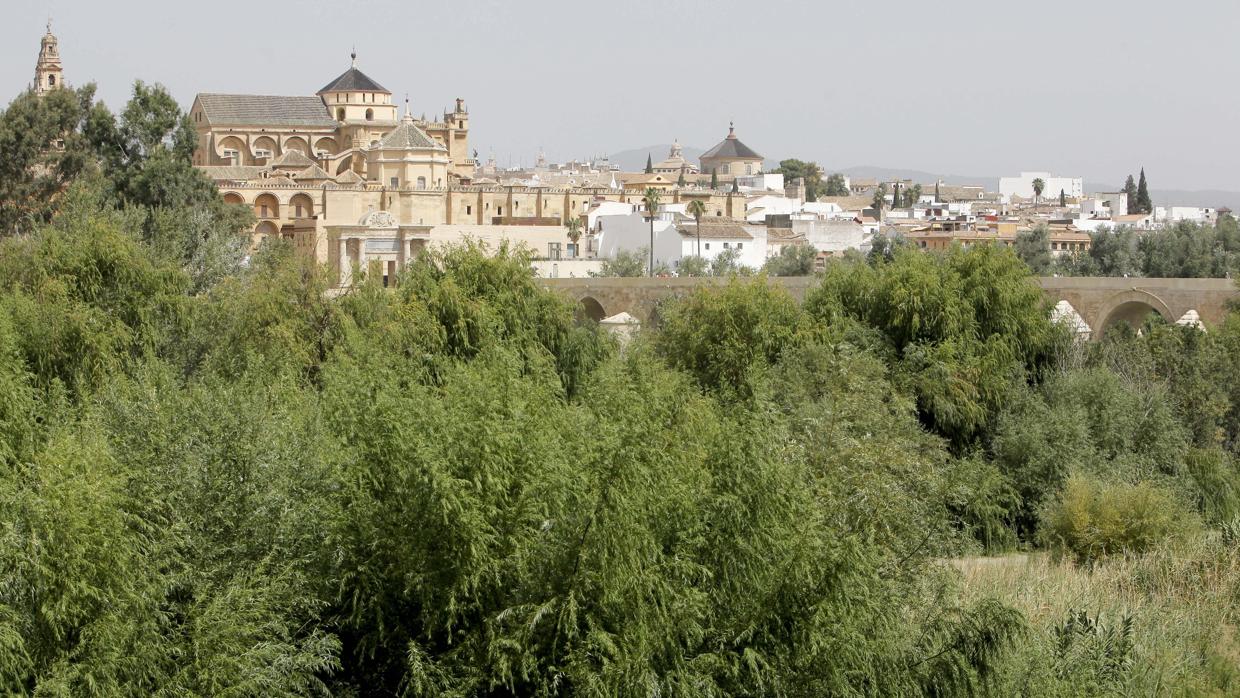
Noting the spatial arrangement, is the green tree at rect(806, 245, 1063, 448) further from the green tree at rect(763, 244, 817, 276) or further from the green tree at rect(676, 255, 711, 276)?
the green tree at rect(763, 244, 817, 276)

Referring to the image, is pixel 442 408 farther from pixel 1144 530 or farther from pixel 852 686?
pixel 1144 530

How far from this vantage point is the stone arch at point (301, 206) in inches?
2154

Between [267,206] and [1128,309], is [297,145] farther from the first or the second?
[1128,309]

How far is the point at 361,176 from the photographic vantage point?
57.3 metres

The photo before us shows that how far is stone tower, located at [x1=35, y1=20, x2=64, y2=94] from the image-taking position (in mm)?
63812

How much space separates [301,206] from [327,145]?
26.7 feet

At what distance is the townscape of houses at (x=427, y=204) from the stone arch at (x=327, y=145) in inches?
1.9

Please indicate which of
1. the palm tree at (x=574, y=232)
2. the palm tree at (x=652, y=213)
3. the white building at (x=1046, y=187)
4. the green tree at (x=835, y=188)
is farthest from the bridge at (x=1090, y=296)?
the white building at (x=1046, y=187)

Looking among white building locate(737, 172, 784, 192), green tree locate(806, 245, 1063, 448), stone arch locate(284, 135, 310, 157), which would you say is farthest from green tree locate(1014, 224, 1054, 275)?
white building locate(737, 172, 784, 192)

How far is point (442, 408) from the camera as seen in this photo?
11.6 m

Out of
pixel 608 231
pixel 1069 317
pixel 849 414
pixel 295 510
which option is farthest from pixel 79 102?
pixel 295 510

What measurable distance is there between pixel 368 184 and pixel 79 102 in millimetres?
13643

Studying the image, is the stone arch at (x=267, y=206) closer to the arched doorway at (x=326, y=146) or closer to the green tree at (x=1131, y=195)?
the arched doorway at (x=326, y=146)

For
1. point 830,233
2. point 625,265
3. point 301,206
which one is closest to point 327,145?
point 301,206
